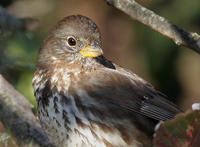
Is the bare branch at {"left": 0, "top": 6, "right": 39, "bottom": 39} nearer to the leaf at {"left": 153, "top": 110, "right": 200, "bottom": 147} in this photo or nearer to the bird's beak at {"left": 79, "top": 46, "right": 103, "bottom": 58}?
the bird's beak at {"left": 79, "top": 46, "right": 103, "bottom": 58}

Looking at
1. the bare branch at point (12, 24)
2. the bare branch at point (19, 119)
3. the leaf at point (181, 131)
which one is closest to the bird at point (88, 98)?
the bare branch at point (19, 119)

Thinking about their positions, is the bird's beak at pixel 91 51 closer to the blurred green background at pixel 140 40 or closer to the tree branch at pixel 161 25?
the tree branch at pixel 161 25

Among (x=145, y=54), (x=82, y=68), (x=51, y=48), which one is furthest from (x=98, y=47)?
(x=145, y=54)

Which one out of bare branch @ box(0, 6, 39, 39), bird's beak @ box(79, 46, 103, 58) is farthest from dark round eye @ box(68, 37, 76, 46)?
bare branch @ box(0, 6, 39, 39)

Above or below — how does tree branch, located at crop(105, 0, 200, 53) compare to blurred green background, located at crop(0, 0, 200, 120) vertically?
above

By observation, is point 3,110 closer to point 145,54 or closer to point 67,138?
point 67,138

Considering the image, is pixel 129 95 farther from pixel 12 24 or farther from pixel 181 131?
pixel 12 24
